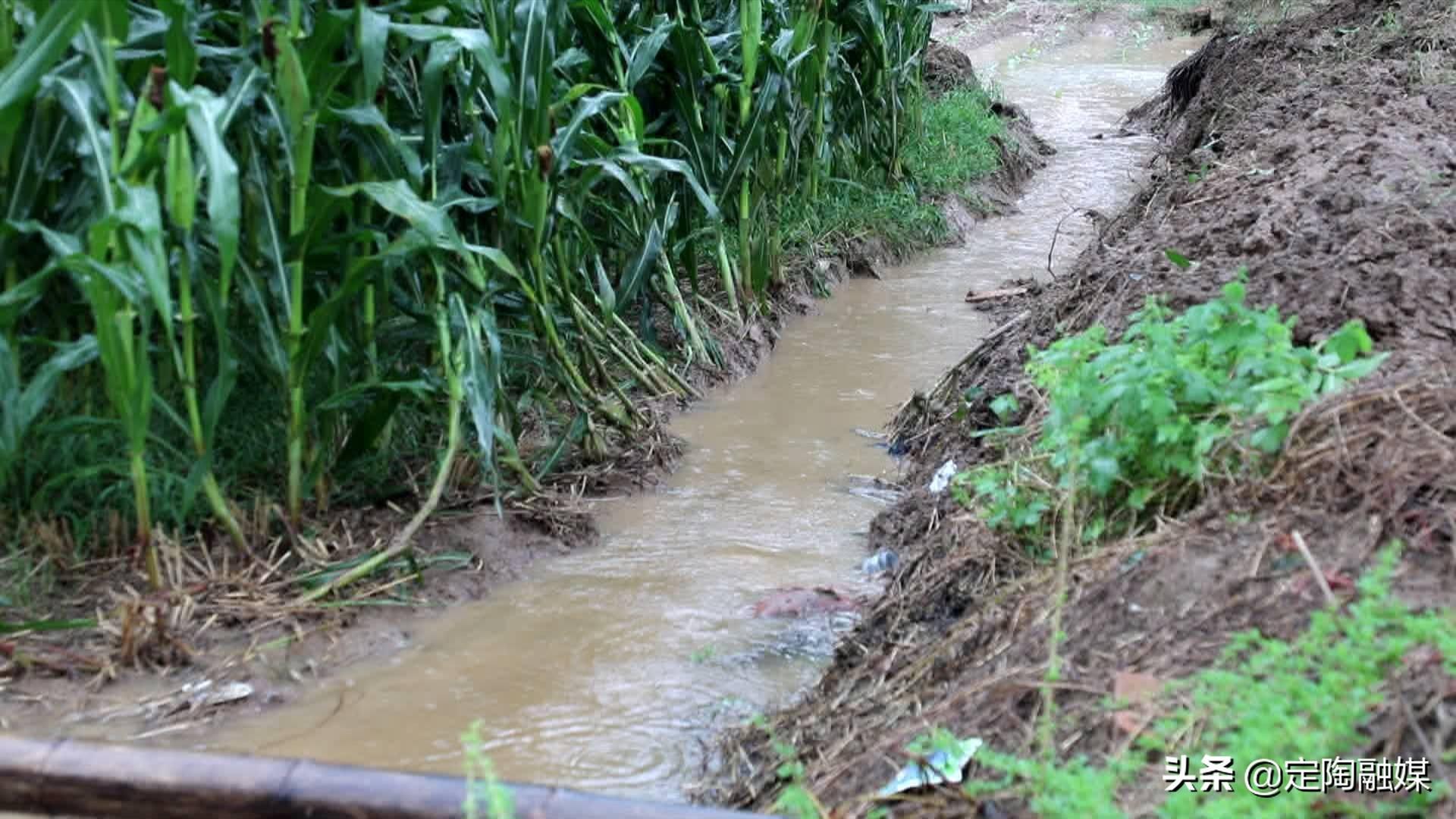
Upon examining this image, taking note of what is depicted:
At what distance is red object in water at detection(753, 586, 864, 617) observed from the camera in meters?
4.50

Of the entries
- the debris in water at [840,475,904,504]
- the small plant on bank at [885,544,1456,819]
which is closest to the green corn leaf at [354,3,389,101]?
the debris in water at [840,475,904,504]

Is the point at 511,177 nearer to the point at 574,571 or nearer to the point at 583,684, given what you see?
the point at 574,571

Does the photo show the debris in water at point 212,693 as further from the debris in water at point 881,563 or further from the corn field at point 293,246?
the debris in water at point 881,563

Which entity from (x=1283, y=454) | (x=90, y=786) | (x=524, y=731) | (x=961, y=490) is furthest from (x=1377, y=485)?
(x=90, y=786)

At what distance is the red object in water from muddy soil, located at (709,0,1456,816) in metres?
0.25

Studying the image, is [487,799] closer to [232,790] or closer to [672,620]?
[232,790]

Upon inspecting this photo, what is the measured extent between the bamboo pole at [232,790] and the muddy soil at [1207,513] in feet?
2.57

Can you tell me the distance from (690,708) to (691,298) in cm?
357

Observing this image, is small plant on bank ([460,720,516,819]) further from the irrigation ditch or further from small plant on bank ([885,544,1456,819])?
small plant on bank ([885,544,1456,819])

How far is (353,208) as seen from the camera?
4562 millimetres

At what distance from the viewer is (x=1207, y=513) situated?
321 cm

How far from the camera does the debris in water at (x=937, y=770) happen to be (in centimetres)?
272

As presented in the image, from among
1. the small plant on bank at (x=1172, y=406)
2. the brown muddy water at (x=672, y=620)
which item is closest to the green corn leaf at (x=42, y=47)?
the brown muddy water at (x=672, y=620)

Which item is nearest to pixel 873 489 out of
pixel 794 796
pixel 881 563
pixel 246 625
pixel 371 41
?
pixel 881 563
